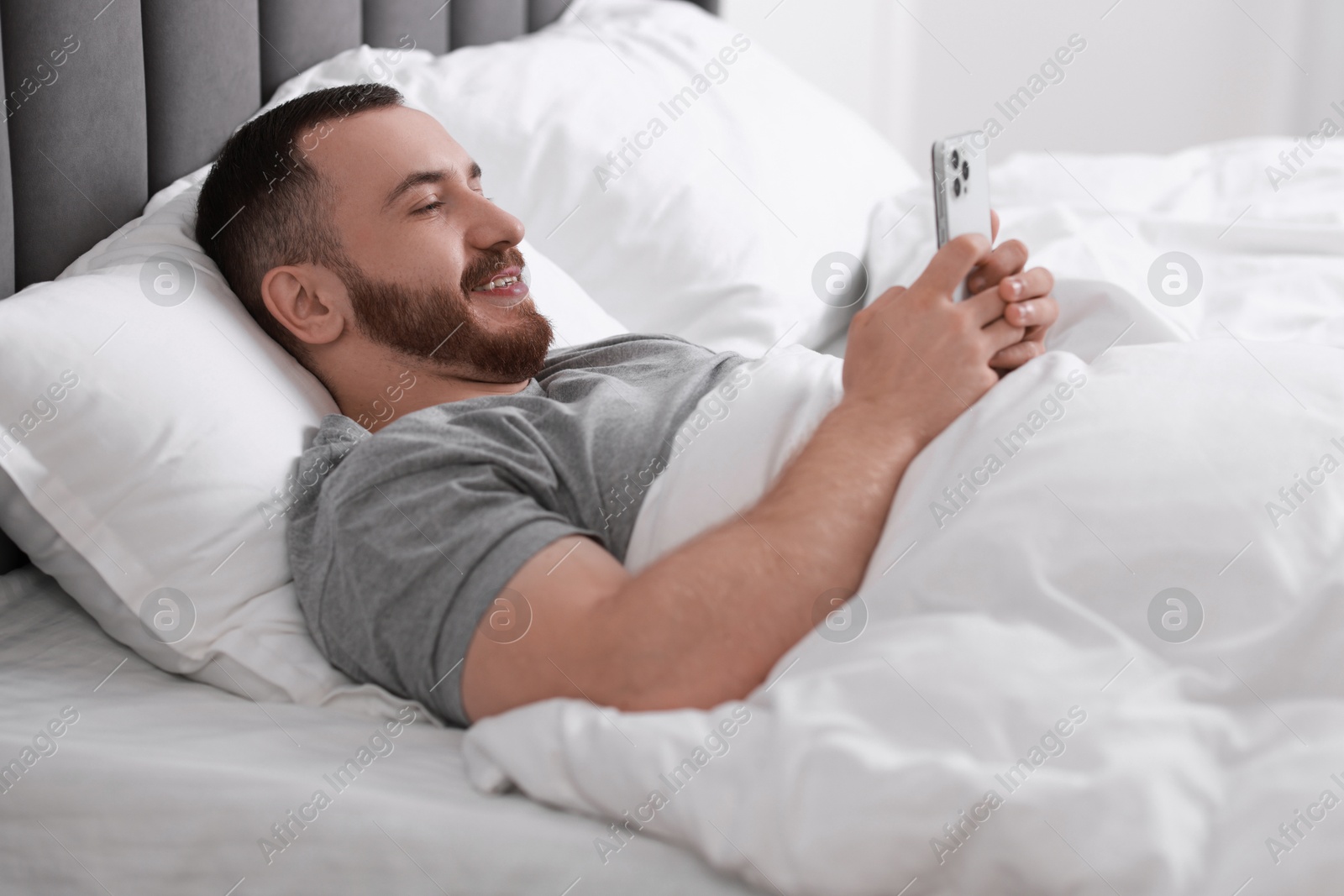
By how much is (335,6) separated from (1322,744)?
4.16 ft

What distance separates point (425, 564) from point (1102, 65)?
106 inches

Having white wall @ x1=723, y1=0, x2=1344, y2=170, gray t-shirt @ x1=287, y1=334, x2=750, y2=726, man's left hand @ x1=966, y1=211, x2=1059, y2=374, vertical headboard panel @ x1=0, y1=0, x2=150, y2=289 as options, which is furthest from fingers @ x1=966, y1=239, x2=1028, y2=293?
white wall @ x1=723, y1=0, x2=1344, y2=170

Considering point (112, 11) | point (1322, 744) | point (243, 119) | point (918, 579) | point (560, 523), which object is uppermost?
point (112, 11)

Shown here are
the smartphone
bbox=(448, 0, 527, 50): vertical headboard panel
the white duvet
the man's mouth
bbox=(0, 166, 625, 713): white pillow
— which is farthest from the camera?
bbox=(448, 0, 527, 50): vertical headboard panel

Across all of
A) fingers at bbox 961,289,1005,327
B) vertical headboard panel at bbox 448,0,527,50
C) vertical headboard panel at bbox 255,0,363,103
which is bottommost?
fingers at bbox 961,289,1005,327

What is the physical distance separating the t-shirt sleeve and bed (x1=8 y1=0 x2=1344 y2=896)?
41mm

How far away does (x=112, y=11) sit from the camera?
3.28 ft

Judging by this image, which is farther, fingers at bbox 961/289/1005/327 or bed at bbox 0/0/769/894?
fingers at bbox 961/289/1005/327

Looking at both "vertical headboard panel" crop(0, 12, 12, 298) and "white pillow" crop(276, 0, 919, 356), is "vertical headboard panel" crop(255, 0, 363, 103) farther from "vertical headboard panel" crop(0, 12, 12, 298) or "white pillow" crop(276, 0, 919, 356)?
"vertical headboard panel" crop(0, 12, 12, 298)

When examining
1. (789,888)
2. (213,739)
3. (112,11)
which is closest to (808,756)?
(789,888)

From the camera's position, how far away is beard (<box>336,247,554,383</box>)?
974mm

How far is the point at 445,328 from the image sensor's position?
0.97 meters

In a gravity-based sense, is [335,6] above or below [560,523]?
above

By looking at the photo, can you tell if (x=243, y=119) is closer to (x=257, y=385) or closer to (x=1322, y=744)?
(x=257, y=385)
